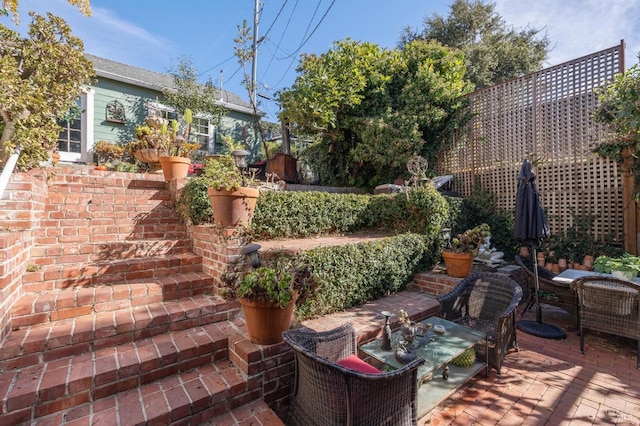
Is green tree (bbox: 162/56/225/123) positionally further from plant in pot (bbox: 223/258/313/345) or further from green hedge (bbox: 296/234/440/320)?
plant in pot (bbox: 223/258/313/345)

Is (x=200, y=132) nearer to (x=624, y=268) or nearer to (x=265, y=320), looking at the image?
(x=265, y=320)

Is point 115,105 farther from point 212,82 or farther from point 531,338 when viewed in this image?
point 531,338

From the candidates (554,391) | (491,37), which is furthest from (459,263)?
(491,37)

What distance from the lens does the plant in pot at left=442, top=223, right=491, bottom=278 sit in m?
4.53

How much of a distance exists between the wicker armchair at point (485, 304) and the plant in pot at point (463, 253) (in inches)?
35.3

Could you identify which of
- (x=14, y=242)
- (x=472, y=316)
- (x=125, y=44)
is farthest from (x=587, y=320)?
(x=125, y=44)

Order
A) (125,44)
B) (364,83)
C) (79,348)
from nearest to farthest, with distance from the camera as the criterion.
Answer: (79,348), (364,83), (125,44)

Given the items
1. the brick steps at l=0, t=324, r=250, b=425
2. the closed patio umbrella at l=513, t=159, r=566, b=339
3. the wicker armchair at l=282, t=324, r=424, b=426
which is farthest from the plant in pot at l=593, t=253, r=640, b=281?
the brick steps at l=0, t=324, r=250, b=425

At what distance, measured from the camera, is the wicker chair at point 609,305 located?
3.21m

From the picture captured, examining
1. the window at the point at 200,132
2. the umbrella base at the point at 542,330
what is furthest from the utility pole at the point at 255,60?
the umbrella base at the point at 542,330

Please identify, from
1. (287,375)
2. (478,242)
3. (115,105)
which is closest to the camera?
(287,375)

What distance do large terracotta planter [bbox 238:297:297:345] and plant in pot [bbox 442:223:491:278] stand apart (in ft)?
10.5

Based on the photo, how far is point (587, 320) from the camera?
3490mm

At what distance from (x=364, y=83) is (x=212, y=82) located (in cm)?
570
